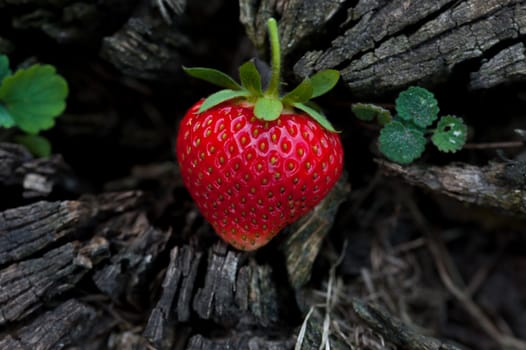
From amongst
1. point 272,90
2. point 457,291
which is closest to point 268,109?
point 272,90

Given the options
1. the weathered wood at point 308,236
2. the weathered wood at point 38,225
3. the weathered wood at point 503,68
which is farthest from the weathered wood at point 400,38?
the weathered wood at point 38,225

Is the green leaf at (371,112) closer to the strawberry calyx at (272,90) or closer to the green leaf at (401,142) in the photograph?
the green leaf at (401,142)

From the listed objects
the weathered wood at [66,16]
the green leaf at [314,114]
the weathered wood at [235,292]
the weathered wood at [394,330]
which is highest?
the weathered wood at [66,16]

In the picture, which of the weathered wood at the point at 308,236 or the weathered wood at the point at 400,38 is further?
the weathered wood at the point at 308,236

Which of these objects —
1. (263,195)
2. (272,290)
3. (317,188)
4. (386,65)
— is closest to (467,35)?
(386,65)

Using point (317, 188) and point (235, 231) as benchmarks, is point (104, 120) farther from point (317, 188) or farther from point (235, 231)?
point (317, 188)

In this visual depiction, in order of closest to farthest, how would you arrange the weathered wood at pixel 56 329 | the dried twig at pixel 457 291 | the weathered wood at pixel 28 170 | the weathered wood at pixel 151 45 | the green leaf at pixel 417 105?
the weathered wood at pixel 56 329
the green leaf at pixel 417 105
the weathered wood at pixel 28 170
the weathered wood at pixel 151 45
the dried twig at pixel 457 291
